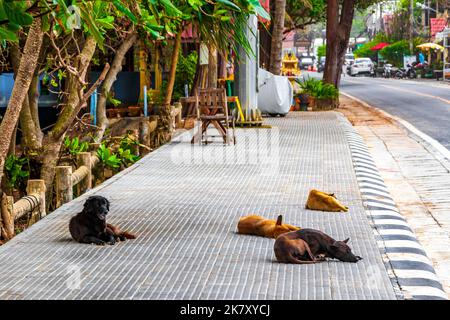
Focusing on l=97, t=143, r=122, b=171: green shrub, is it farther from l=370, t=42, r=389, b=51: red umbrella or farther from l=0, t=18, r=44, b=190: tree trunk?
l=370, t=42, r=389, b=51: red umbrella

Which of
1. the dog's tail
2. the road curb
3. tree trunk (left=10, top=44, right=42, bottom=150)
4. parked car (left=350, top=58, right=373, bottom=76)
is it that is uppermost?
tree trunk (left=10, top=44, right=42, bottom=150)

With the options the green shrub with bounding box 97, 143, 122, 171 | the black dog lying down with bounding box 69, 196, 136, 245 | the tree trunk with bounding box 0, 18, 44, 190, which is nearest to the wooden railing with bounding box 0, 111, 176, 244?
the green shrub with bounding box 97, 143, 122, 171

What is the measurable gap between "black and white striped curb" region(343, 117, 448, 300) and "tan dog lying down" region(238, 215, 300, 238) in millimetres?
864

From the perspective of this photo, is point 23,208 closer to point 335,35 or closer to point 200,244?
point 200,244

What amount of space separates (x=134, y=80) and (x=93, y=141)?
1343 centimetres

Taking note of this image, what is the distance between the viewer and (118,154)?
17.7m

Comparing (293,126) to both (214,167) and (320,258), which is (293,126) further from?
(320,258)

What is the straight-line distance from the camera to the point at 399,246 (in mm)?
9234

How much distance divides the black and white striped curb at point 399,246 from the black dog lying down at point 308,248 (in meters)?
0.41

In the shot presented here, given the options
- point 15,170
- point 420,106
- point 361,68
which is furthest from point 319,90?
point 361,68

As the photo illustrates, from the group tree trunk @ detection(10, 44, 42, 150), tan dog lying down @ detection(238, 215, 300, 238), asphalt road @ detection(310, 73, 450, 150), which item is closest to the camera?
tan dog lying down @ detection(238, 215, 300, 238)

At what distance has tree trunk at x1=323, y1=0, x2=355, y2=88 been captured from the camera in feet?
116

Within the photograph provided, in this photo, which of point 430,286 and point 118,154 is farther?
point 118,154

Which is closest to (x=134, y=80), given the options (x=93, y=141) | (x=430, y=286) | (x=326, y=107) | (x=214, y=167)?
(x=326, y=107)
